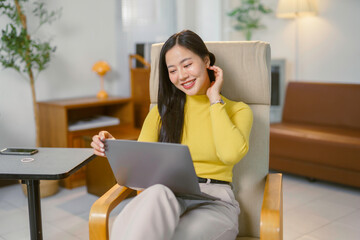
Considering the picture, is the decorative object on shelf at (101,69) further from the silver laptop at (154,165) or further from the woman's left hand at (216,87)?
the silver laptop at (154,165)

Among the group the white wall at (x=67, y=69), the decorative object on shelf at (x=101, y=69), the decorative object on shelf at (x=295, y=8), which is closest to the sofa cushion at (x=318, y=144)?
the decorative object on shelf at (x=295, y=8)

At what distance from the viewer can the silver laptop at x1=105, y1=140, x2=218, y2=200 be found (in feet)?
4.25

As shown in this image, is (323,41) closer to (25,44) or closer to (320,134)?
(320,134)

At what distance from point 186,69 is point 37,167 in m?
0.65

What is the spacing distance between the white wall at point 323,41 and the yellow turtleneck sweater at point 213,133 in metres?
2.62

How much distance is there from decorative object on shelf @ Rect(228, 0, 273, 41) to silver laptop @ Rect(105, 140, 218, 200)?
3212mm

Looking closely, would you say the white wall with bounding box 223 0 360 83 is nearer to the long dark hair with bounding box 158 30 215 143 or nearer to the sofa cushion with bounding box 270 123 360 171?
the sofa cushion with bounding box 270 123 360 171

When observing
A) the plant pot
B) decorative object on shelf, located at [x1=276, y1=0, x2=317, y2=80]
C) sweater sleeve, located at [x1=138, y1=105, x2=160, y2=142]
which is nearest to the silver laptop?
sweater sleeve, located at [x1=138, y1=105, x2=160, y2=142]

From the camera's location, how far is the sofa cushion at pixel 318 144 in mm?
3084

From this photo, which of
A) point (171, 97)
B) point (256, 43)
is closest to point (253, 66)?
point (256, 43)

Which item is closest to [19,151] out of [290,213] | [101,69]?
[290,213]

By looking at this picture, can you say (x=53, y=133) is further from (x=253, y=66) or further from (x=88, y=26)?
(x=253, y=66)

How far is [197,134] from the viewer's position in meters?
1.68

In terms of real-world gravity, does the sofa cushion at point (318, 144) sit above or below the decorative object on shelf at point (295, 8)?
below
